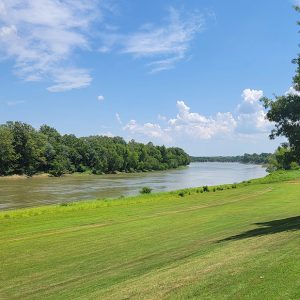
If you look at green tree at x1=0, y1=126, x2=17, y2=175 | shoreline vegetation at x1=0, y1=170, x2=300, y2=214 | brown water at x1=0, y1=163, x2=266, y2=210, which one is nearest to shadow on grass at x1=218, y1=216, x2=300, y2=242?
shoreline vegetation at x1=0, y1=170, x2=300, y2=214

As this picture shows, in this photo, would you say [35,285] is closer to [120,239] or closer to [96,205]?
[120,239]

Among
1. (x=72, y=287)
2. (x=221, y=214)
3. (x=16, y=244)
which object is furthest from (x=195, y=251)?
(x=221, y=214)

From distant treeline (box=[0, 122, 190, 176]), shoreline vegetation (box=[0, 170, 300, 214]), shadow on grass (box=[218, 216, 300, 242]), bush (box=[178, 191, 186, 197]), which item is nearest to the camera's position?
shadow on grass (box=[218, 216, 300, 242])

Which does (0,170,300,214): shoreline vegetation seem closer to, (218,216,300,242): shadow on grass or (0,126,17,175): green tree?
(218,216,300,242): shadow on grass

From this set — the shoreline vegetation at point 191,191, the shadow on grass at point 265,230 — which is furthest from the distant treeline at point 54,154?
the shadow on grass at point 265,230

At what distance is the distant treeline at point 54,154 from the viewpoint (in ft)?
380

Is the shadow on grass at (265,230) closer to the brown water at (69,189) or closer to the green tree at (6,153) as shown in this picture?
the brown water at (69,189)

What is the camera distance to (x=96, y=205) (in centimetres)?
3847

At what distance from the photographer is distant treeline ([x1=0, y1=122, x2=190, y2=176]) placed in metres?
116

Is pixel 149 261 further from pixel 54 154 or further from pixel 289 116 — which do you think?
pixel 54 154

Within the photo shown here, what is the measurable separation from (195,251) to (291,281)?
227 inches

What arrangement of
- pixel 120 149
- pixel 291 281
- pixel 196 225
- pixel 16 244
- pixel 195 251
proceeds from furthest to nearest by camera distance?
pixel 120 149, pixel 196 225, pixel 16 244, pixel 195 251, pixel 291 281

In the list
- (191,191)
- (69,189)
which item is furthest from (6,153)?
(191,191)

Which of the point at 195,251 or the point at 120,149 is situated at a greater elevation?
the point at 120,149
